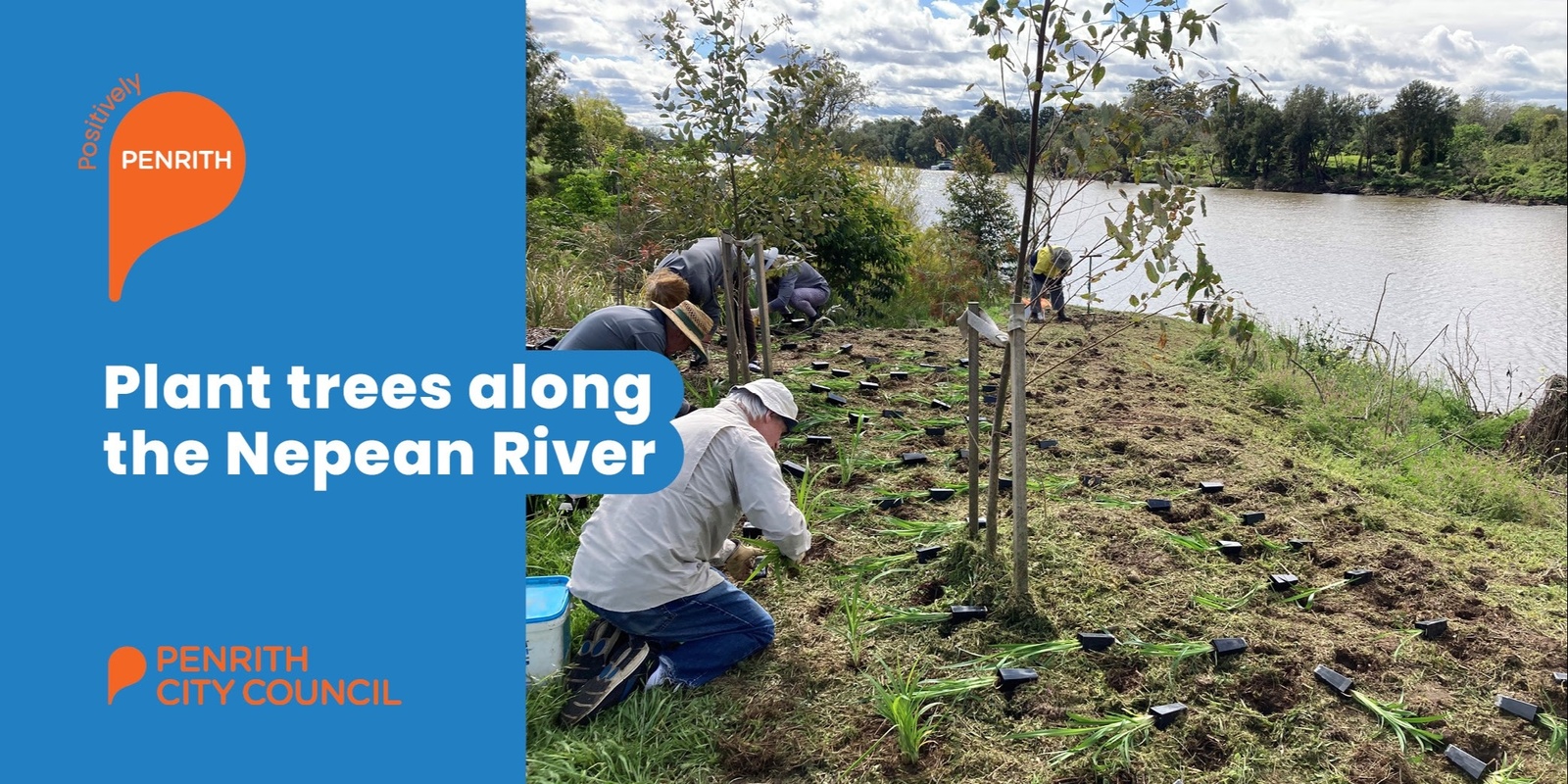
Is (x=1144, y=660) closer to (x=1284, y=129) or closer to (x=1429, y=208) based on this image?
(x=1284, y=129)

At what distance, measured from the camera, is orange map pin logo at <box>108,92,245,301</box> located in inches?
55.9

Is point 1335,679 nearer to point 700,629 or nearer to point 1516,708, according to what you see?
point 1516,708

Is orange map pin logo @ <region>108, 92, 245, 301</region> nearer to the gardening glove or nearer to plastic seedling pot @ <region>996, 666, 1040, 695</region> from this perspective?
the gardening glove

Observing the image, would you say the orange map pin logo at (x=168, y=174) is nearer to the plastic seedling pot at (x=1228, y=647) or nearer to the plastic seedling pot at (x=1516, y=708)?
the plastic seedling pot at (x=1228, y=647)

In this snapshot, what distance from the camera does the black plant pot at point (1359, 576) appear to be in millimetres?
3625

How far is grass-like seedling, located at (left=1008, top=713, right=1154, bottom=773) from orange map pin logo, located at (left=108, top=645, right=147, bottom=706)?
2.14 m

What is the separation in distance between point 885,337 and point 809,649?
5.32m

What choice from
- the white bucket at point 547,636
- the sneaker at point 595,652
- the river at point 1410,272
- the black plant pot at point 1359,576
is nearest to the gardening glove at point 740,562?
the sneaker at point 595,652

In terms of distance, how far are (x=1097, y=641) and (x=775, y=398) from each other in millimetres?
1336

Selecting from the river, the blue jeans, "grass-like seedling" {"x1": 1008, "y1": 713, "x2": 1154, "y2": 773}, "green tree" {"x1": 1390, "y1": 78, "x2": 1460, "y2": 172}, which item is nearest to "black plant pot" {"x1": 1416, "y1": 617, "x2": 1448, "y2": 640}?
"grass-like seedling" {"x1": 1008, "y1": 713, "x2": 1154, "y2": 773}

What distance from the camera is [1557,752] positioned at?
264cm

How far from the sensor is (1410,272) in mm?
11102

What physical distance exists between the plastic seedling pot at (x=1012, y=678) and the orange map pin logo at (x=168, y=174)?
2.41m

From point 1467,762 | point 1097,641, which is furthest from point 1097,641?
point 1467,762
